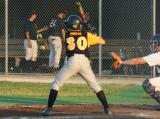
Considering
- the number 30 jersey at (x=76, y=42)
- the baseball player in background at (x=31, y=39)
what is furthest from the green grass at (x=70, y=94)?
the number 30 jersey at (x=76, y=42)

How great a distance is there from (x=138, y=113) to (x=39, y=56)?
10883 millimetres

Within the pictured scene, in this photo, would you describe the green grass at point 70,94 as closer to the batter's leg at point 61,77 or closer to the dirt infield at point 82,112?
the dirt infield at point 82,112

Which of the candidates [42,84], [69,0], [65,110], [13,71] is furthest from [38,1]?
[65,110]

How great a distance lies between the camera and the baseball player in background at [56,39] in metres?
22.1

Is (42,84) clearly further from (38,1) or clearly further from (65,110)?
(65,110)

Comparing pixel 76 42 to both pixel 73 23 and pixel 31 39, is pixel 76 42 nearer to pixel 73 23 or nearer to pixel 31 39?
pixel 73 23

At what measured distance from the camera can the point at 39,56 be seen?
2373 cm

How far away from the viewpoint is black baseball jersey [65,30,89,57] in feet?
42.1

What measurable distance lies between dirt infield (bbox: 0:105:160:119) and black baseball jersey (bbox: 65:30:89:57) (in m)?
1.18

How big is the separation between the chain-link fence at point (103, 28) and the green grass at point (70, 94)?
245 centimetres

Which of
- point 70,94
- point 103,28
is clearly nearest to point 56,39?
point 103,28

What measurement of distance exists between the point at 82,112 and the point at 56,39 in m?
9.05

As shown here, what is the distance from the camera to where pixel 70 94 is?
59.1 feet

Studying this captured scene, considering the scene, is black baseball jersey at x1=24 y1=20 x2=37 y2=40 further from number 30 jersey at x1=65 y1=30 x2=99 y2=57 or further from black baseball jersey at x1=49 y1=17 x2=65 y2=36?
number 30 jersey at x1=65 y1=30 x2=99 y2=57
